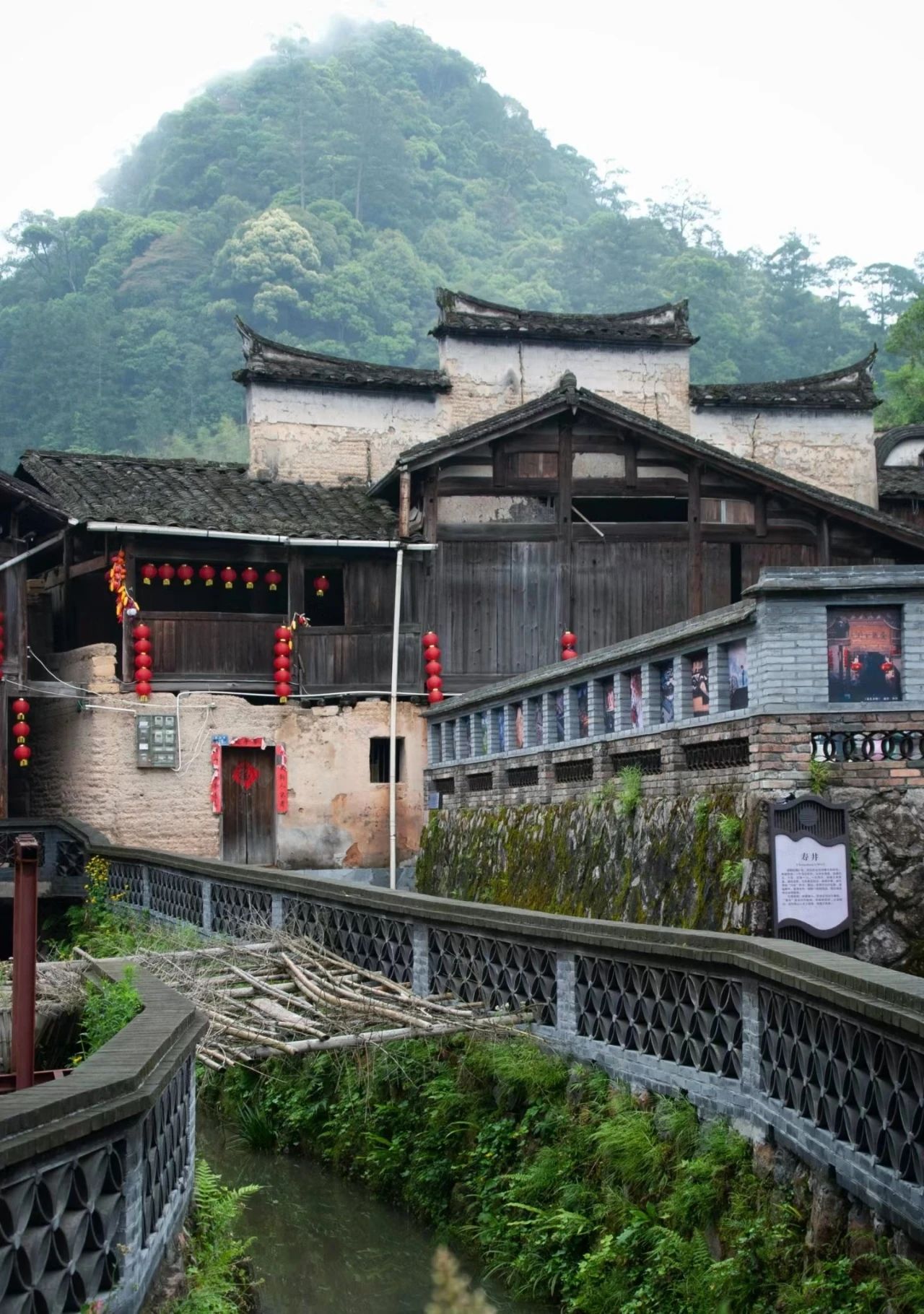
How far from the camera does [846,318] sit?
8688 centimetres

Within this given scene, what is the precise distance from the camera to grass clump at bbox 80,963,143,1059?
34.9ft

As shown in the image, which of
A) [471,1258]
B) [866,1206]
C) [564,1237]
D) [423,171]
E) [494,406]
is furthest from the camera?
[423,171]

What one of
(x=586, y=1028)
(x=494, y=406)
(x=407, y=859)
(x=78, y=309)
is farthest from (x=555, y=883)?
(x=78, y=309)

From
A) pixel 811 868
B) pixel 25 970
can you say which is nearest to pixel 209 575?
pixel 811 868

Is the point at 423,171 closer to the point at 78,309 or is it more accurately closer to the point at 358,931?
the point at 78,309

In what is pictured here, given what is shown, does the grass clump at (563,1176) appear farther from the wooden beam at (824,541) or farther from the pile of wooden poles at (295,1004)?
the wooden beam at (824,541)

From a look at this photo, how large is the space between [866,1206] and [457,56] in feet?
409

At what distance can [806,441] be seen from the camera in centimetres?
3294

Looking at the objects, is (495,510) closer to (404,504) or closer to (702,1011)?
(404,504)

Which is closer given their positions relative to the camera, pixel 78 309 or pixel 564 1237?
pixel 564 1237

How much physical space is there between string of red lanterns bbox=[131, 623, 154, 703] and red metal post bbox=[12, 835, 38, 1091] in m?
17.3

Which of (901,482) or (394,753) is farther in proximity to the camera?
(901,482)

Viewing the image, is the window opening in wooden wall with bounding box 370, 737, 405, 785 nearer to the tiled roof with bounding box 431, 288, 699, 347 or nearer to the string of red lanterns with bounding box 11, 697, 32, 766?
the string of red lanterns with bounding box 11, 697, 32, 766

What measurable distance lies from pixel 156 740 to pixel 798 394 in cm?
1404
